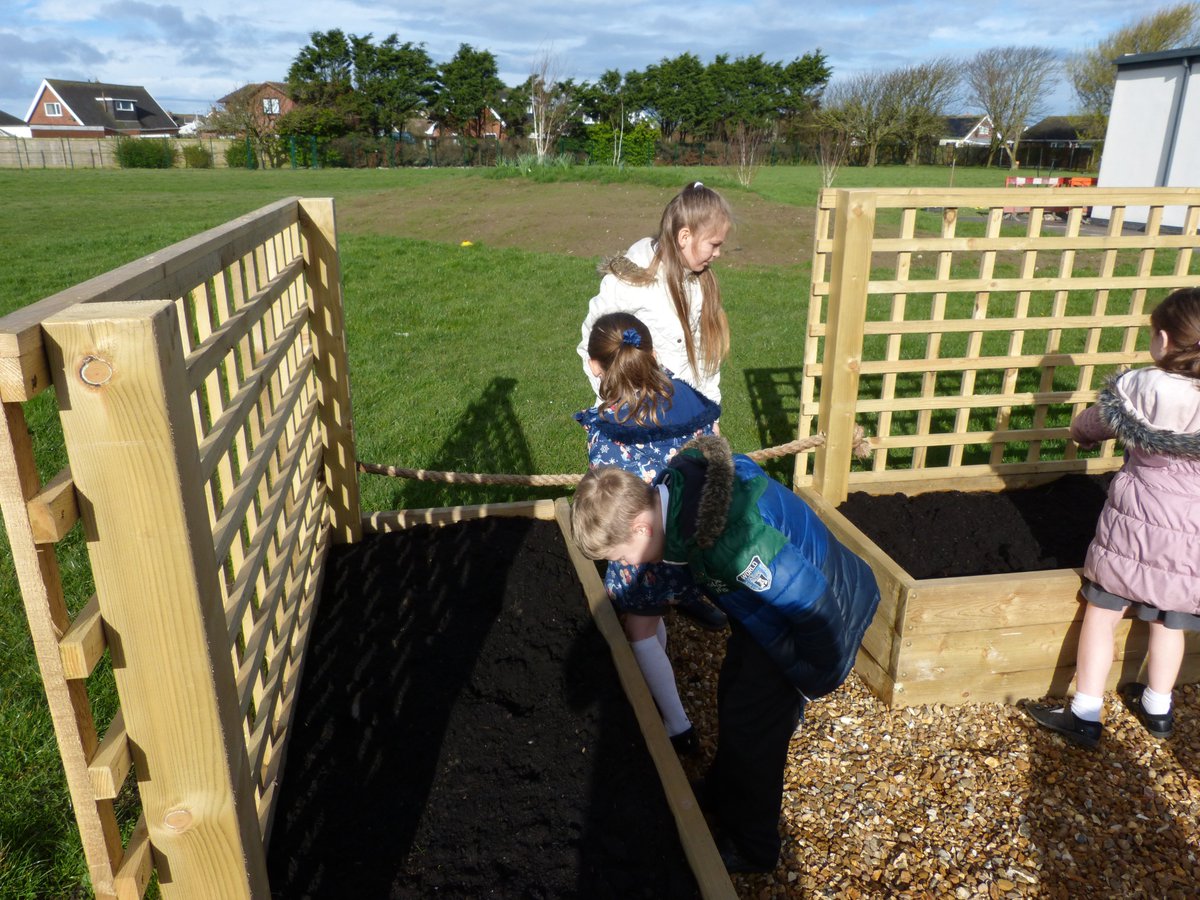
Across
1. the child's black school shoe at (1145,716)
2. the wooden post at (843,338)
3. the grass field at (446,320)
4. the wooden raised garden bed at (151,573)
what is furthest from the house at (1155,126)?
the wooden raised garden bed at (151,573)

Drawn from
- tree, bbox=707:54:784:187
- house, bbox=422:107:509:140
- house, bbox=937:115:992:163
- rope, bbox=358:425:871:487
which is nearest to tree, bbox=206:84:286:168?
house, bbox=422:107:509:140

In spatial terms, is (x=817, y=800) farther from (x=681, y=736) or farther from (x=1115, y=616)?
(x=1115, y=616)

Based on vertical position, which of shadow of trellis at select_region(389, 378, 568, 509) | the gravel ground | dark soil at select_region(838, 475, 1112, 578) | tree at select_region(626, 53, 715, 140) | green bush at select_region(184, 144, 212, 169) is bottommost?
the gravel ground

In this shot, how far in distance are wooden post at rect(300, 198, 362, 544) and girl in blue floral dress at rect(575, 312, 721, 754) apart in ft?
4.27

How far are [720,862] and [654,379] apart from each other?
1.54m

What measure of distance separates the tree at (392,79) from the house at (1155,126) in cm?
3641

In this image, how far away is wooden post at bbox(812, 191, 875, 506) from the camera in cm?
372

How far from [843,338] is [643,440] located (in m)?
1.29

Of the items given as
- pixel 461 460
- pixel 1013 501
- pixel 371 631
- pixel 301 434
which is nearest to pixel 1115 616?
pixel 1013 501

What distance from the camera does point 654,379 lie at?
3.04 m

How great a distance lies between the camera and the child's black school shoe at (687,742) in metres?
3.05

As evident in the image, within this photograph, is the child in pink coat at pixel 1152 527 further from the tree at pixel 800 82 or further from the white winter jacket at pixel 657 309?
the tree at pixel 800 82

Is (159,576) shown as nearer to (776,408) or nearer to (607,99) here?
(776,408)

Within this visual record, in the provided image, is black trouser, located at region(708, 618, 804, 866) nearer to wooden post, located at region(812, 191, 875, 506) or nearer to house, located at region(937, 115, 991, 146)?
wooden post, located at region(812, 191, 875, 506)
